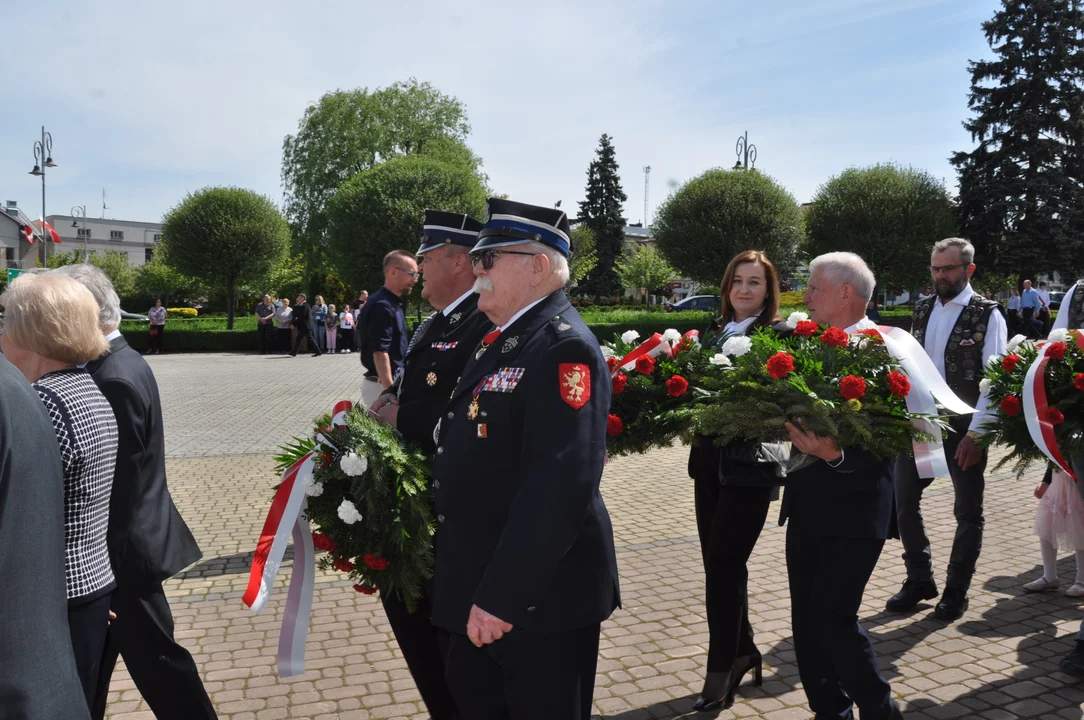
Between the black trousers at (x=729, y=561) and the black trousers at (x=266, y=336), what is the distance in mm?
27642

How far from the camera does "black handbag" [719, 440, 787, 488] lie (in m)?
3.73

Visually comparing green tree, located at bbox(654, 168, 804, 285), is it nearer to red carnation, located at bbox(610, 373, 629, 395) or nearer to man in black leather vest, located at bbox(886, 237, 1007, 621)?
man in black leather vest, located at bbox(886, 237, 1007, 621)

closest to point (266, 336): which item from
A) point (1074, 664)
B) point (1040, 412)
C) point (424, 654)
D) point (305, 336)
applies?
point (305, 336)

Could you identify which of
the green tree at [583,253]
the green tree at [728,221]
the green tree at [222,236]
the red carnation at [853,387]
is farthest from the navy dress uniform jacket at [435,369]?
the green tree at [583,253]

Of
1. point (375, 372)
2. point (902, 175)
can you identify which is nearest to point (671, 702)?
point (375, 372)

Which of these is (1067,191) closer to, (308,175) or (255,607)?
(308,175)

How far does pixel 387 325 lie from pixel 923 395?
4.05 metres

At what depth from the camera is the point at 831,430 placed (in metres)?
3.14

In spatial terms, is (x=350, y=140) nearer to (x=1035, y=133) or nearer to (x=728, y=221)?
(x=728, y=221)

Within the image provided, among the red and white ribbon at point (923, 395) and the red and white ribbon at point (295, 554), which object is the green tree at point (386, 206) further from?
the red and white ribbon at point (923, 395)

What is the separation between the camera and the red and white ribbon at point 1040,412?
12.6 feet

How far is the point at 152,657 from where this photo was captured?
3172 mm

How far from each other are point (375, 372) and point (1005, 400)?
14.1ft

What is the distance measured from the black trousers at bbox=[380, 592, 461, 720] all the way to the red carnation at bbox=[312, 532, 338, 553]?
51 cm
